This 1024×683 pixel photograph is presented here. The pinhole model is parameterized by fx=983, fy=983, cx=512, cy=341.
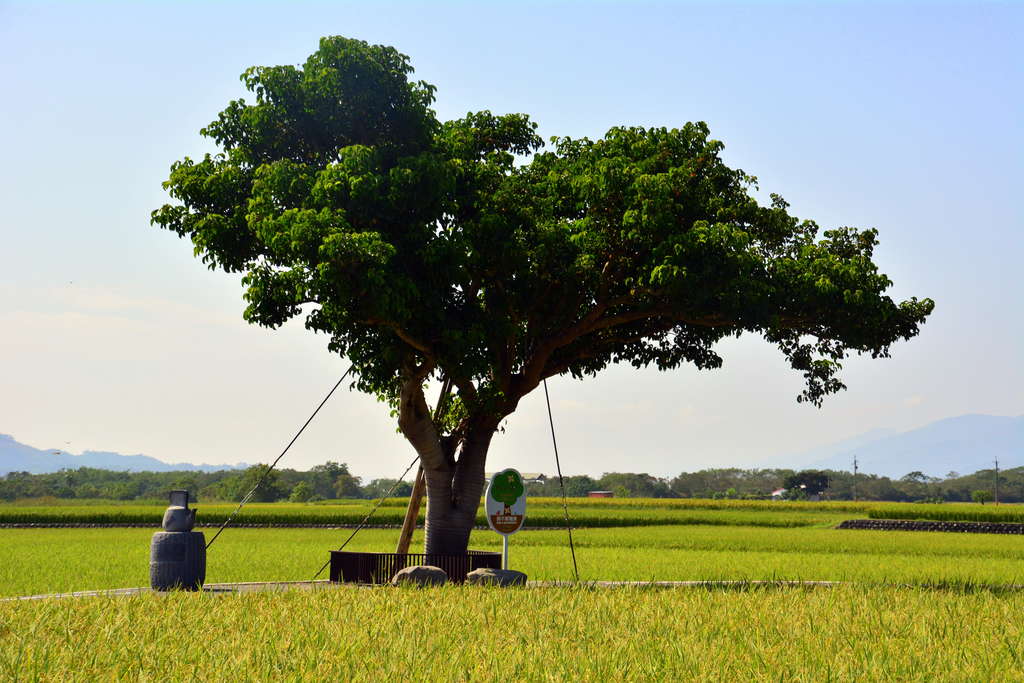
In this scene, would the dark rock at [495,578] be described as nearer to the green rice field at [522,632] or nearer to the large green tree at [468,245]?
the green rice field at [522,632]

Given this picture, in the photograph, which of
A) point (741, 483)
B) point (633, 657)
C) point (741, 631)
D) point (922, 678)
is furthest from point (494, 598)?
point (741, 483)

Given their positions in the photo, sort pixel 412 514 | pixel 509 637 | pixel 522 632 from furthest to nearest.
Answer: pixel 412 514
pixel 522 632
pixel 509 637

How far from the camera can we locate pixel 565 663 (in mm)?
9883

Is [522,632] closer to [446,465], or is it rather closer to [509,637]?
[509,637]

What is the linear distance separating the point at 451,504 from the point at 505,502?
2415 mm

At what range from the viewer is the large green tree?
18.6 metres

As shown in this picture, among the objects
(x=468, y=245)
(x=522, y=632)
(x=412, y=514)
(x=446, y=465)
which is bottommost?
(x=522, y=632)

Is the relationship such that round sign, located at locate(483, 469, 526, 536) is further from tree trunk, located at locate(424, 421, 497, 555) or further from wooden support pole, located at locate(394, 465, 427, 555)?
wooden support pole, located at locate(394, 465, 427, 555)

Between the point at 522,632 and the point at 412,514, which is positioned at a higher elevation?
the point at 412,514

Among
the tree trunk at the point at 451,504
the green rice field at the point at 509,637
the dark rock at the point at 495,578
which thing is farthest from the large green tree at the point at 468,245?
the green rice field at the point at 509,637

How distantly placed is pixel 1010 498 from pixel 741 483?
161ft

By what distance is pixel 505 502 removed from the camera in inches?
787

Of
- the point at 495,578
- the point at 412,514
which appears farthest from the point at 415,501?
the point at 495,578

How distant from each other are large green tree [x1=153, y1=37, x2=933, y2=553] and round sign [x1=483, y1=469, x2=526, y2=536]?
1852 millimetres
